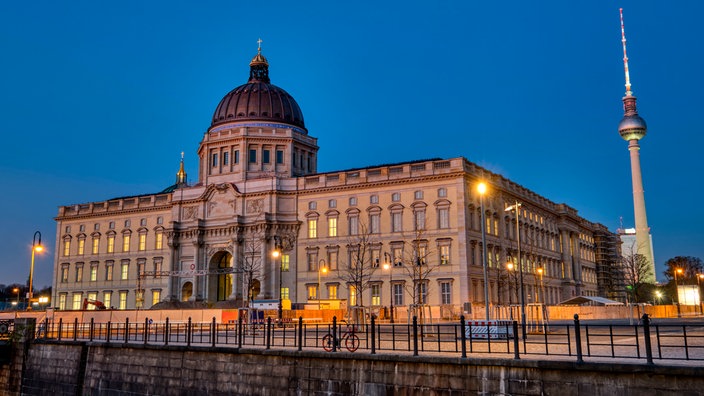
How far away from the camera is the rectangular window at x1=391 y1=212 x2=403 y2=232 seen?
7319 cm

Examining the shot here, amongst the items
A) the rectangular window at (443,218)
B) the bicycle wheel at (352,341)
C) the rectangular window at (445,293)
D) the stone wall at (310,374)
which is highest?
Result: the rectangular window at (443,218)

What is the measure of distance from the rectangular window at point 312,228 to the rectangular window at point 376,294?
31.4 feet

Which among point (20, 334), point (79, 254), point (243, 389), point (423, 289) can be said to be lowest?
point (243, 389)

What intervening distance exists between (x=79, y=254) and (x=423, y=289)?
172ft

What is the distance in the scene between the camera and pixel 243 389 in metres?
23.4

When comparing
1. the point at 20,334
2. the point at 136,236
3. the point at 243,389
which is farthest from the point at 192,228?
the point at 243,389

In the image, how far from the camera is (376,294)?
7344 centimetres

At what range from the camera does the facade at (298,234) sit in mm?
70875

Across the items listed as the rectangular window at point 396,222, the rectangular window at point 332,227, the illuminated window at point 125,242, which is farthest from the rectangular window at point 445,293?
the illuminated window at point 125,242

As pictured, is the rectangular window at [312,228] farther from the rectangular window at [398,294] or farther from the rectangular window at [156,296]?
the rectangular window at [156,296]

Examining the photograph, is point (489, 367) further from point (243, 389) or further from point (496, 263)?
point (496, 263)

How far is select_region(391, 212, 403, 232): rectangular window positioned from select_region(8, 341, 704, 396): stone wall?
44.3m

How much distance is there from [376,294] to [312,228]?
1128cm

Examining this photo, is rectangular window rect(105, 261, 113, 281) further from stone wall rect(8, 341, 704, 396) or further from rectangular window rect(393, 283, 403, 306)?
stone wall rect(8, 341, 704, 396)
